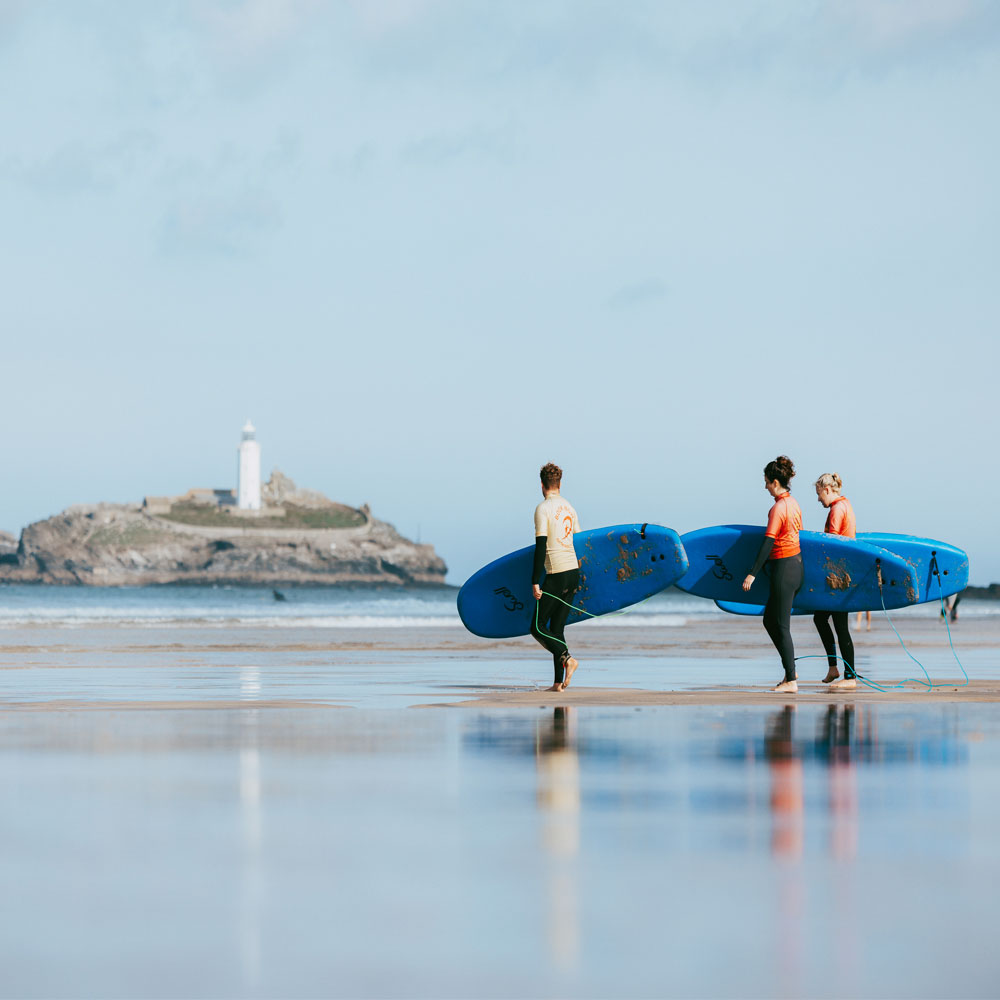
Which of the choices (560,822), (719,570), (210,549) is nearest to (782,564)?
(719,570)

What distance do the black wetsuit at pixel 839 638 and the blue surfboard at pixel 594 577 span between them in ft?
5.25

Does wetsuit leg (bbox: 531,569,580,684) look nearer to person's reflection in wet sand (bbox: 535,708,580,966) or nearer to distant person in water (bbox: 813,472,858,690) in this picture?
distant person in water (bbox: 813,472,858,690)

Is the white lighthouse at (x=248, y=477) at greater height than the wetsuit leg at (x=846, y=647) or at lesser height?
greater

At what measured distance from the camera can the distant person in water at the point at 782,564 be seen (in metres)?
10.0

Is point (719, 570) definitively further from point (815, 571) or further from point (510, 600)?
point (510, 600)

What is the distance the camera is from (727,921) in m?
3.17

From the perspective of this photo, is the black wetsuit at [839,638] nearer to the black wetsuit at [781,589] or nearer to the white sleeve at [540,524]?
the black wetsuit at [781,589]

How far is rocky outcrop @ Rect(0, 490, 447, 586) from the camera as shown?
447ft

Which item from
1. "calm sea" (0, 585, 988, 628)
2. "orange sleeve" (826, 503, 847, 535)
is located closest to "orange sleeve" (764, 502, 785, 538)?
"orange sleeve" (826, 503, 847, 535)

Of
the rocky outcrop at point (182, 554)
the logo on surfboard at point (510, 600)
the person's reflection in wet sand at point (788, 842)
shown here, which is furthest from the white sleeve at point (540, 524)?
the rocky outcrop at point (182, 554)

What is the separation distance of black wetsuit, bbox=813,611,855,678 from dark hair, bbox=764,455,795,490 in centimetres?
108

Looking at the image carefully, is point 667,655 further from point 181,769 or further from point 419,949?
point 419,949

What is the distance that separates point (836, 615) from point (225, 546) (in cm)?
13277

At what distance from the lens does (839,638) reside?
34.3ft
